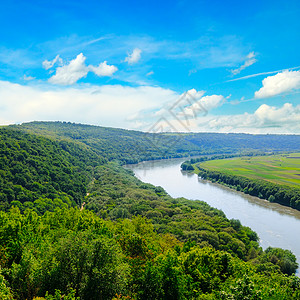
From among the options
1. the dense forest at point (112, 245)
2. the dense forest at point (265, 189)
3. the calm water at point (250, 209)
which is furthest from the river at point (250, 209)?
the dense forest at point (112, 245)

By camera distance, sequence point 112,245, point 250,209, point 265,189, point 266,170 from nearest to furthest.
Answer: point 112,245
point 250,209
point 265,189
point 266,170

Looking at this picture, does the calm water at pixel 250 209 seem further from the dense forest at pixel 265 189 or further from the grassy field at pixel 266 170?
the grassy field at pixel 266 170

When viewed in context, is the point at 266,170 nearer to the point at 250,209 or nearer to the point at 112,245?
the point at 250,209

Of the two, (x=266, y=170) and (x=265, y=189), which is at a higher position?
(x=266, y=170)

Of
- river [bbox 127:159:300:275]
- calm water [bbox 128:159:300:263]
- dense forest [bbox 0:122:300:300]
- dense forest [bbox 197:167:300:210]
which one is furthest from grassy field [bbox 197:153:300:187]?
dense forest [bbox 0:122:300:300]

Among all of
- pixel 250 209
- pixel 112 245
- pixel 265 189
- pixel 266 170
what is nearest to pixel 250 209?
pixel 250 209

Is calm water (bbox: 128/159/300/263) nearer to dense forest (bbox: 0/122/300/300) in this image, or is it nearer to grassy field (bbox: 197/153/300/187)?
dense forest (bbox: 0/122/300/300)

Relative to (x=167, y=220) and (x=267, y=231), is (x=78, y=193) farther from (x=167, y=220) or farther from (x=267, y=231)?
(x=267, y=231)

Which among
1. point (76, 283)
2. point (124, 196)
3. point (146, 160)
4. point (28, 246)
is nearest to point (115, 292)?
point (76, 283)
